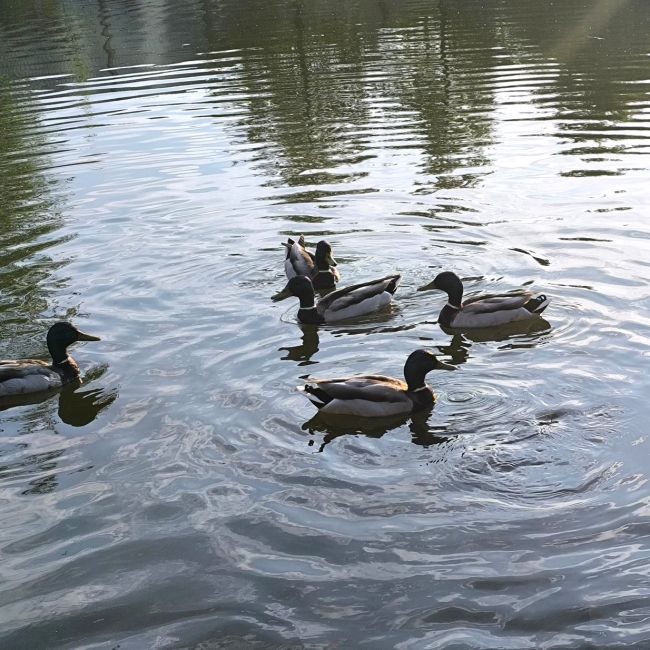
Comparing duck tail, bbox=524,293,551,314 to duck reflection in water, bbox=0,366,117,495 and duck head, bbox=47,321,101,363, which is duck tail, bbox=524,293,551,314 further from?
duck head, bbox=47,321,101,363

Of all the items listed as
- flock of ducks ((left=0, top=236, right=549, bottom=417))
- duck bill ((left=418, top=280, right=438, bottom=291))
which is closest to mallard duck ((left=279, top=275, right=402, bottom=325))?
flock of ducks ((left=0, top=236, right=549, bottom=417))

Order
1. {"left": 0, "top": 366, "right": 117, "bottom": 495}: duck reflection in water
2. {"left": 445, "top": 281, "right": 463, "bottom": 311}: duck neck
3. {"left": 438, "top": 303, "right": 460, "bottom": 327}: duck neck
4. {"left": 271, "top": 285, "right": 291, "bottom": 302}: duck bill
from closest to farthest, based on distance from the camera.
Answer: {"left": 0, "top": 366, "right": 117, "bottom": 495}: duck reflection in water
{"left": 438, "top": 303, "right": 460, "bottom": 327}: duck neck
{"left": 445, "top": 281, "right": 463, "bottom": 311}: duck neck
{"left": 271, "top": 285, "right": 291, "bottom": 302}: duck bill

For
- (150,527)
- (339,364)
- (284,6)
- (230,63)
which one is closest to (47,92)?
(230,63)

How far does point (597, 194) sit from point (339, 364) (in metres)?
6.73

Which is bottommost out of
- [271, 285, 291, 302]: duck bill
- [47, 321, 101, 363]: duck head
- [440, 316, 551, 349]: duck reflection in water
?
[440, 316, 551, 349]: duck reflection in water

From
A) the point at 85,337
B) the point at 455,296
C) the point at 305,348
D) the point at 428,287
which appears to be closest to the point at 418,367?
the point at 305,348

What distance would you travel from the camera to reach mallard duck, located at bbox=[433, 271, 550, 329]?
38.5ft

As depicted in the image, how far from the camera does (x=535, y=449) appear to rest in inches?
340

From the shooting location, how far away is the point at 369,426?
32.0 feet

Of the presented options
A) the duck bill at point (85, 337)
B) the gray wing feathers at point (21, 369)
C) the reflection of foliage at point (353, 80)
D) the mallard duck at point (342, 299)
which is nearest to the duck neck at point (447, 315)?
the mallard duck at point (342, 299)

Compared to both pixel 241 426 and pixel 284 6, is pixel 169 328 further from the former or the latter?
pixel 284 6

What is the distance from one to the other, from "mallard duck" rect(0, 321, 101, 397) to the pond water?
0.79 feet

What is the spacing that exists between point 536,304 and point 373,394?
9.69 feet

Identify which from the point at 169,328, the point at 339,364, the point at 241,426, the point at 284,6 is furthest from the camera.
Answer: the point at 284,6
